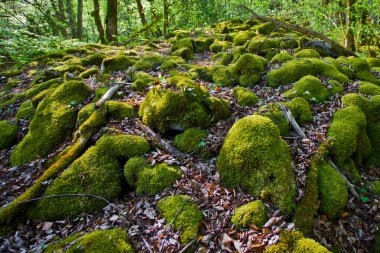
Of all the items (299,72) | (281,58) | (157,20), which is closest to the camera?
(299,72)

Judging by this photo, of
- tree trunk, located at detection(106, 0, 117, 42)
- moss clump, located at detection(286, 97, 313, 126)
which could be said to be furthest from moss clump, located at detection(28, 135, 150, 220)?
tree trunk, located at detection(106, 0, 117, 42)

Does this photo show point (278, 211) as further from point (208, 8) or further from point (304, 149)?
point (208, 8)

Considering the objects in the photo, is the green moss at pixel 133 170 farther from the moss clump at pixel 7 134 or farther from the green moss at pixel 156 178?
the moss clump at pixel 7 134

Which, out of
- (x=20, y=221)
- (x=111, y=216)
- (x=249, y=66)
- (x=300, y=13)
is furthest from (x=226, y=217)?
(x=300, y=13)

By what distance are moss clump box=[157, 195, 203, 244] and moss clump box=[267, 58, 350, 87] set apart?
468cm

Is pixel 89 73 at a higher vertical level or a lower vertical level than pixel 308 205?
higher

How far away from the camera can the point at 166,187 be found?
13.7 ft

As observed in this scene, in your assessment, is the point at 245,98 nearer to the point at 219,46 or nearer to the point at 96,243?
the point at 96,243

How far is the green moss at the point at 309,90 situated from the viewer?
6.22 metres

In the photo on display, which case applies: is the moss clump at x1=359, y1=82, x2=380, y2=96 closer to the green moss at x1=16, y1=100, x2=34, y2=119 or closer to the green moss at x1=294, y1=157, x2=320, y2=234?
the green moss at x1=294, y1=157, x2=320, y2=234

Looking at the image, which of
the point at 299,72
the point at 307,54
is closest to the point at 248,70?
the point at 299,72

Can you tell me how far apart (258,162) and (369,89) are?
4.71 metres

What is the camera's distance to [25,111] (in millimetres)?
6762

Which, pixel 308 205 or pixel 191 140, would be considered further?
pixel 191 140
